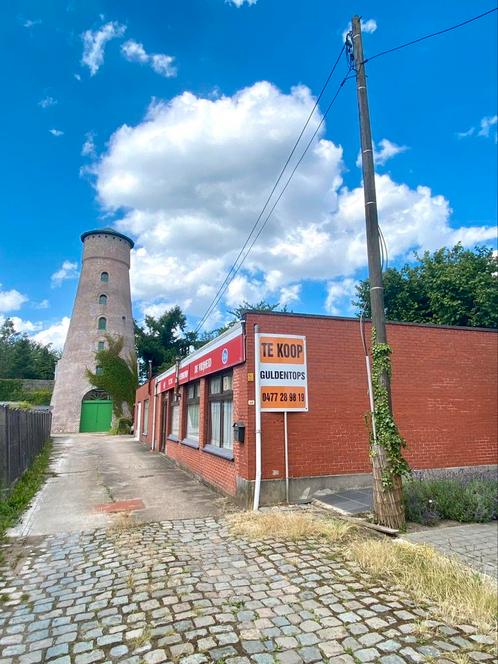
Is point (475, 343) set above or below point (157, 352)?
below

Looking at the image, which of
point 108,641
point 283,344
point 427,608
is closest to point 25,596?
point 108,641

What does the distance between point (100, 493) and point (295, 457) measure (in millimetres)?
4116

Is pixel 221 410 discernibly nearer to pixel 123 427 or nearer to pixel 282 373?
pixel 282 373

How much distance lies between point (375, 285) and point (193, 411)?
7.26 m

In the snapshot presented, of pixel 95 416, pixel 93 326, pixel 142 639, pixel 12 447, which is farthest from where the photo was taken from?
pixel 93 326

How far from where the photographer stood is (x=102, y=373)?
34062 millimetres

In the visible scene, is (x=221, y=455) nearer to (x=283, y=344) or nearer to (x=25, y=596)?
(x=283, y=344)

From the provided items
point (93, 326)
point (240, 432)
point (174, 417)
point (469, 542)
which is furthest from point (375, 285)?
point (93, 326)

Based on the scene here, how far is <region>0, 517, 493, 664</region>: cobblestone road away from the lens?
104 inches

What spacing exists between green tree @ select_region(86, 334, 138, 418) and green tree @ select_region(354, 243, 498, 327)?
21590 millimetres

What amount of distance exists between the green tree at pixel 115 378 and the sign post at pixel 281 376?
92.2 feet

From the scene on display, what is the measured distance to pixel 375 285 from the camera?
5.81m

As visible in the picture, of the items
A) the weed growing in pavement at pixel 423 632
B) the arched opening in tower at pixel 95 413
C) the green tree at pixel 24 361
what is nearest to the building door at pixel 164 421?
the weed growing in pavement at pixel 423 632

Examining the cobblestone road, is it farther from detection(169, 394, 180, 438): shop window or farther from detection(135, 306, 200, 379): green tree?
detection(135, 306, 200, 379): green tree
